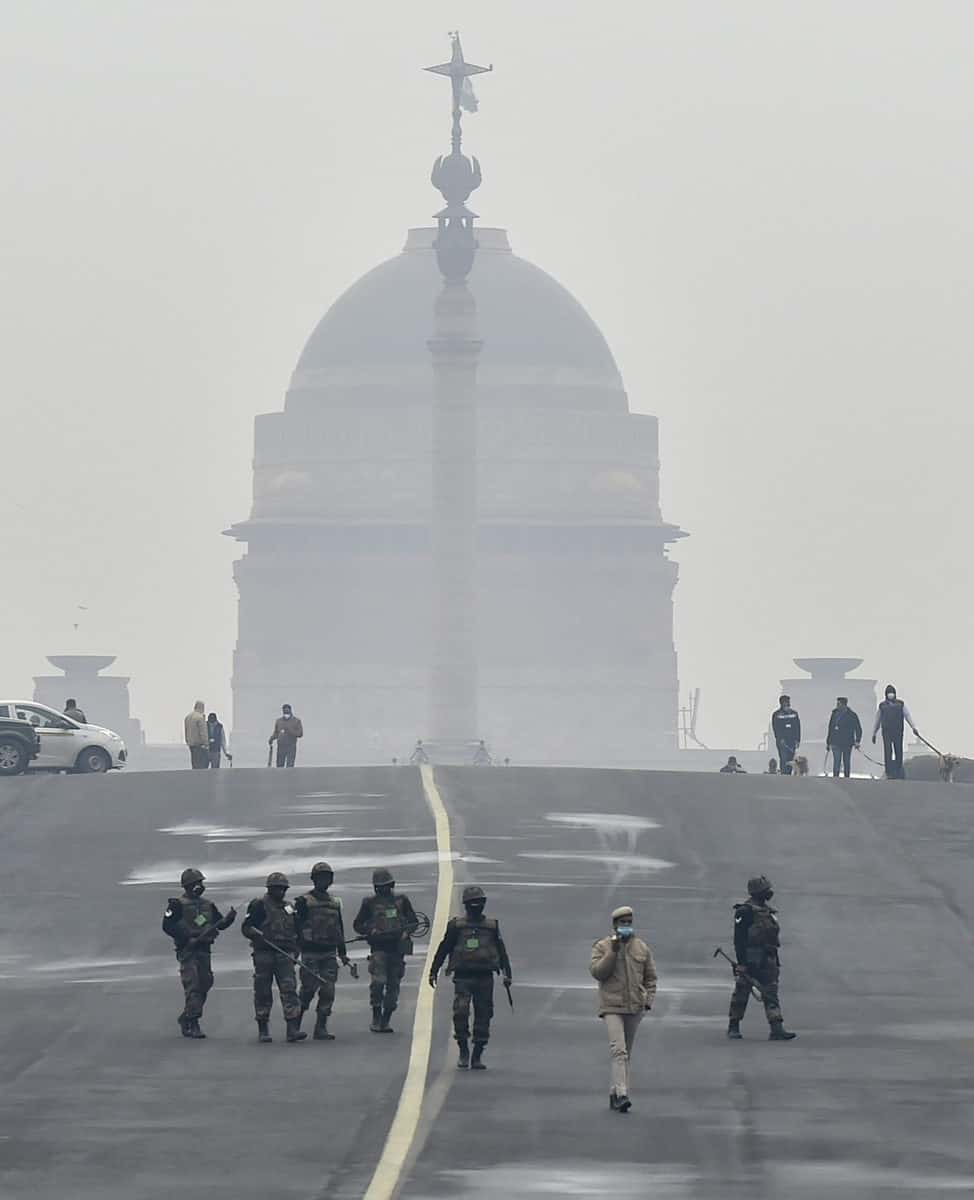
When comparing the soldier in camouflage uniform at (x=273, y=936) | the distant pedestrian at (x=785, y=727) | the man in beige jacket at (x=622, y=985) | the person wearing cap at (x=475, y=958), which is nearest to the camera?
the man in beige jacket at (x=622, y=985)

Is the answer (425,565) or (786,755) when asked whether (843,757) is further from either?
(425,565)

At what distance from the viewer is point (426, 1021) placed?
93.1 ft

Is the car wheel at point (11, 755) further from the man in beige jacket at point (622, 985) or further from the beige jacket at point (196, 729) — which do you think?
the man in beige jacket at point (622, 985)

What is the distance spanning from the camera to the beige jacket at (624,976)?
22.9 meters

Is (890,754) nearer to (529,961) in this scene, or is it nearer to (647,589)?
(529,961)

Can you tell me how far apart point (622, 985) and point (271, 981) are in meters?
4.64

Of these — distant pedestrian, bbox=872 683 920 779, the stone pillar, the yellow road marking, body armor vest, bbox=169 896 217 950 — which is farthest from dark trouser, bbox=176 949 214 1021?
the stone pillar

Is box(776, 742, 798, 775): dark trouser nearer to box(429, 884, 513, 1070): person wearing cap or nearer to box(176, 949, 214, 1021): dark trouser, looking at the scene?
box(176, 949, 214, 1021): dark trouser

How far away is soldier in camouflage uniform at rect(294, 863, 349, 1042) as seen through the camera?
86.5 ft

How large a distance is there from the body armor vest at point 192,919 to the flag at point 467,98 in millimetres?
136824

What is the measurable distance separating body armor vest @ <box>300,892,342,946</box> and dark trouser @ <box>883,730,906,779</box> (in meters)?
28.1

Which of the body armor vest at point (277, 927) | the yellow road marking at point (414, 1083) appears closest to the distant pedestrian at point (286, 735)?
the yellow road marking at point (414, 1083)

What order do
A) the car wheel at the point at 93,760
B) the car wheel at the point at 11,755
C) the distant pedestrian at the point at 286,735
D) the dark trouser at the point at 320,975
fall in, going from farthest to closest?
the distant pedestrian at the point at 286,735, the car wheel at the point at 93,760, the car wheel at the point at 11,755, the dark trouser at the point at 320,975

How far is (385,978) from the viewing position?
27547mm
